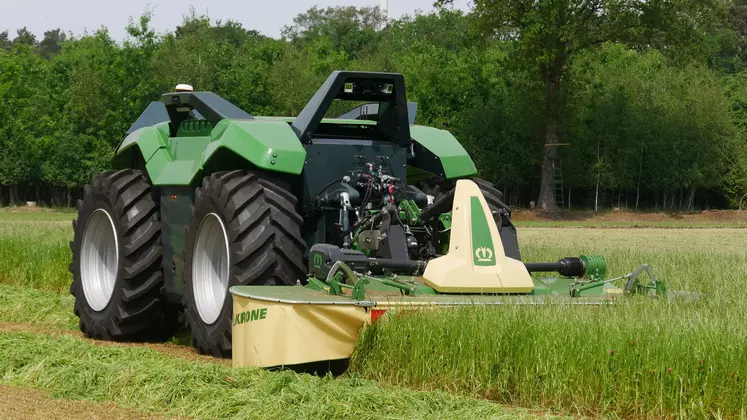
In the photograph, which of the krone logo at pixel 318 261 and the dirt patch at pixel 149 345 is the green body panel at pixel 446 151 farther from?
the dirt patch at pixel 149 345

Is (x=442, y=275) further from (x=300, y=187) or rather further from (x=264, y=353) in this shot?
(x=300, y=187)

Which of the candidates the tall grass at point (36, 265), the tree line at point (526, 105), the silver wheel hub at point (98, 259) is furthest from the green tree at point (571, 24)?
the silver wheel hub at point (98, 259)

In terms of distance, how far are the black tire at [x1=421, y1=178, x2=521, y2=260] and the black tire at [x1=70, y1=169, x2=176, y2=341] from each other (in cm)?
250

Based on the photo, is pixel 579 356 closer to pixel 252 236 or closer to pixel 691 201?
pixel 252 236

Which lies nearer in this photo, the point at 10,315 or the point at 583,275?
the point at 583,275

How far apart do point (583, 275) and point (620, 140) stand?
4693 cm

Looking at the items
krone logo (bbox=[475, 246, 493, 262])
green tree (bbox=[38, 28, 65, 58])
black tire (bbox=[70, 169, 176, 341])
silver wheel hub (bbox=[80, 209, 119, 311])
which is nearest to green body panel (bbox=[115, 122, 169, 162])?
black tire (bbox=[70, 169, 176, 341])

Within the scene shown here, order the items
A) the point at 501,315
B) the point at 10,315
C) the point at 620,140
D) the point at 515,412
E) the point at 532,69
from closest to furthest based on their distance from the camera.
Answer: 1. the point at 515,412
2. the point at 501,315
3. the point at 10,315
4. the point at 532,69
5. the point at 620,140

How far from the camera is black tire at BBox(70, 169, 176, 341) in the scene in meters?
9.62

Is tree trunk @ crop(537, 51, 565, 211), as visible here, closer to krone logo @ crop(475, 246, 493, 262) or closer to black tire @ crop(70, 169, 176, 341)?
black tire @ crop(70, 169, 176, 341)

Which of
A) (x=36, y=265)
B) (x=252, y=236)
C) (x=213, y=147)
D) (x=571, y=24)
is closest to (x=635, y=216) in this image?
(x=571, y=24)

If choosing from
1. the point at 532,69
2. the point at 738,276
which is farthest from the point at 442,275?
the point at 532,69

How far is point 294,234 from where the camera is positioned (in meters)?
8.12

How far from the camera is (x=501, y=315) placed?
6852mm
